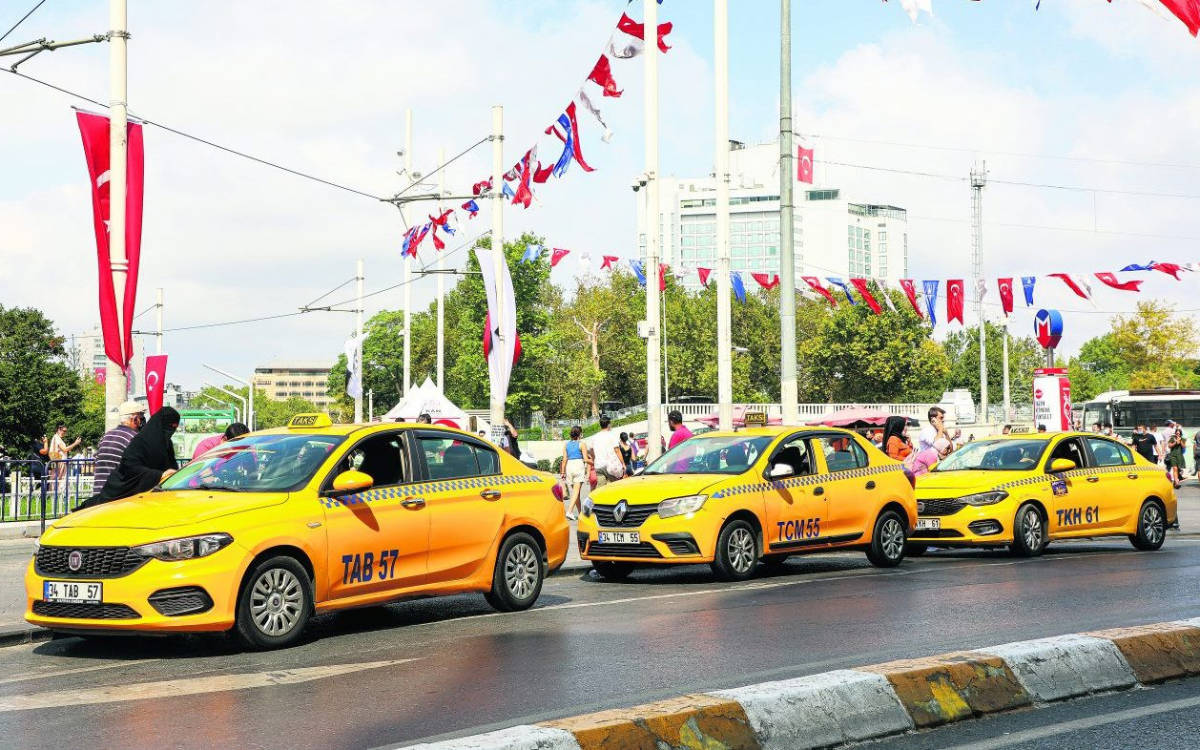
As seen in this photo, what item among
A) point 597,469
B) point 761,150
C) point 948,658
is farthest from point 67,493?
point 761,150

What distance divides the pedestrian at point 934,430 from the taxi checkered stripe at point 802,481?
9.53ft

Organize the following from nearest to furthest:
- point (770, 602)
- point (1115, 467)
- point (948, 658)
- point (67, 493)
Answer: point (948, 658)
point (770, 602)
point (1115, 467)
point (67, 493)

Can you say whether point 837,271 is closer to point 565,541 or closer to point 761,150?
point 761,150

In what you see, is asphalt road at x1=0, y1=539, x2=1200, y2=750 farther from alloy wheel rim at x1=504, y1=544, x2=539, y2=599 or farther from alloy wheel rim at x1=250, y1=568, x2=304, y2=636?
alloy wheel rim at x1=504, y1=544, x2=539, y2=599

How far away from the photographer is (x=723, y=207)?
2442 cm

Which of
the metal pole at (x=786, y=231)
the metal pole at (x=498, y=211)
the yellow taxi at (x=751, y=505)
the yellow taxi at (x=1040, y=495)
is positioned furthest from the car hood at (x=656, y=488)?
the metal pole at (x=498, y=211)

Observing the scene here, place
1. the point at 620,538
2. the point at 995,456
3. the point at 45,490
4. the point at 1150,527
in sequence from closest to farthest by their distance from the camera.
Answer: the point at 620,538 < the point at 995,456 < the point at 1150,527 < the point at 45,490

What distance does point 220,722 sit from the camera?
6.81 meters

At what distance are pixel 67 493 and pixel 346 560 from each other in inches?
493

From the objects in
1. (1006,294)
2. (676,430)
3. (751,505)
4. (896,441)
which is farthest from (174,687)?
(1006,294)

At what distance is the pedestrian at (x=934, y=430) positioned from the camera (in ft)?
62.9

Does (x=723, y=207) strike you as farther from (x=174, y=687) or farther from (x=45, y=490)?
(x=174, y=687)

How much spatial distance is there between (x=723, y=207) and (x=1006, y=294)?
15.8 metres

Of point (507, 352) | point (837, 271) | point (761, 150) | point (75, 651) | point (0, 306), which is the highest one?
point (761, 150)
